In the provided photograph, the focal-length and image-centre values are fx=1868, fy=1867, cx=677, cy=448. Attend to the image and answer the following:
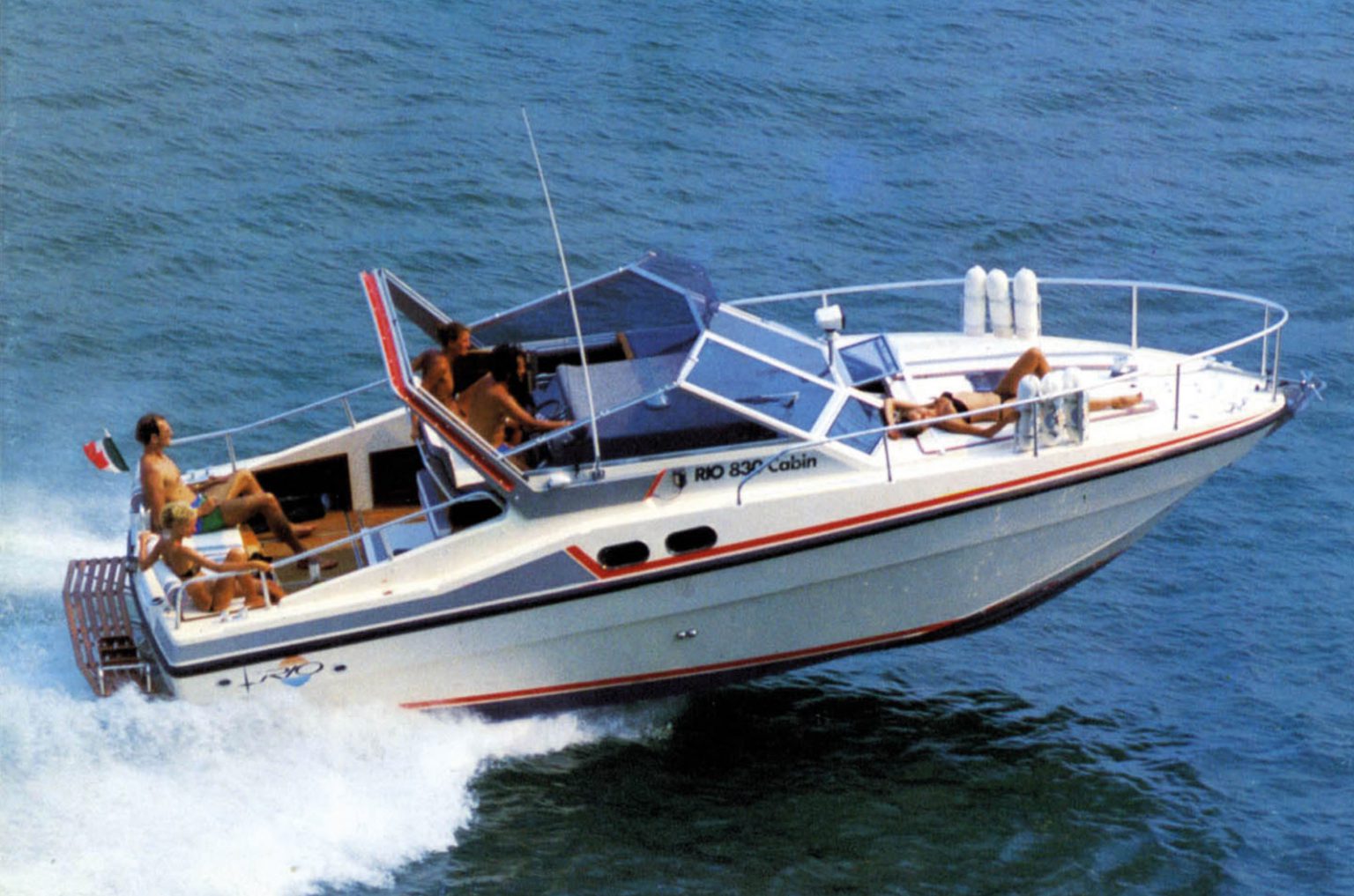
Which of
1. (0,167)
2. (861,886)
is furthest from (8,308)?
(861,886)

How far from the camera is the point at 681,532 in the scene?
11562 mm

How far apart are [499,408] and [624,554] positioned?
1.28 m

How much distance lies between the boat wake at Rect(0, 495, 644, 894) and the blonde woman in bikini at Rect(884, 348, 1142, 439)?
310cm

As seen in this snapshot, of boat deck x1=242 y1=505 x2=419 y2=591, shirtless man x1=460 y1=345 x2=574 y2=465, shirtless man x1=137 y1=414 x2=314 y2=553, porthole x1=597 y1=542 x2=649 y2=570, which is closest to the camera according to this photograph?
porthole x1=597 y1=542 x2=649 y2=570

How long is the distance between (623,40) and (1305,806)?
645 inches

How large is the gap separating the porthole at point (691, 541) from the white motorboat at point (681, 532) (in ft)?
A: 0.04

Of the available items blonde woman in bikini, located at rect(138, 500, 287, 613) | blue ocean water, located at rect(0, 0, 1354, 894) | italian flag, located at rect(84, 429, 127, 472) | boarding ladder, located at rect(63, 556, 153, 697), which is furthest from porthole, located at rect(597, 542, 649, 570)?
italian flag, located at rect(84, 429, 127, 472)

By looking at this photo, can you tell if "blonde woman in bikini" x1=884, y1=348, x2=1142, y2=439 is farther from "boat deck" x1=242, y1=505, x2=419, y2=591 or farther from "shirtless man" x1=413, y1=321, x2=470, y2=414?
"boat deck" x1=242, y1=505, x2=419, y2=591

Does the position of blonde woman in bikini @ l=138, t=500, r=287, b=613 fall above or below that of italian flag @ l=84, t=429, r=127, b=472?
below

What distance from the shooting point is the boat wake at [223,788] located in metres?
11.1

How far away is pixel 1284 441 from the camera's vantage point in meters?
17.9

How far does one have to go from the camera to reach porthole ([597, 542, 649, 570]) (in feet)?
38.0

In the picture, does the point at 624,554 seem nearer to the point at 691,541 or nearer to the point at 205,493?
the point at 691,541

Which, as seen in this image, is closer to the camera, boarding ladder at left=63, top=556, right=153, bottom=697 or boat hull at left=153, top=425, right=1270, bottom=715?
boat hull at left=153, top=425, right=1270, bottom=715
